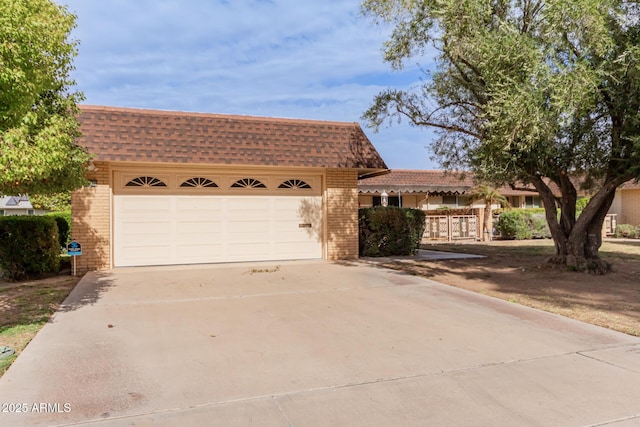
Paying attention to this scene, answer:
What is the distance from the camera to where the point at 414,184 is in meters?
27.4

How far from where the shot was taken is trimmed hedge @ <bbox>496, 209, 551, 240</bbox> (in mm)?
22828

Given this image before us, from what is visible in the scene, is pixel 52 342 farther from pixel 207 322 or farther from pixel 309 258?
pixel 309 258

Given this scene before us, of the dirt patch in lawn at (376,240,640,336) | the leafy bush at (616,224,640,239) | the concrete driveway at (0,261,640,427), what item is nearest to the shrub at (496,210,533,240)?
the leafy bush at (616,224,640,239)

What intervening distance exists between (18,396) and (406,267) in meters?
9.46

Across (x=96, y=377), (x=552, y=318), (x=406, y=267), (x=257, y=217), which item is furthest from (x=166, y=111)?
(x=552, y=318)

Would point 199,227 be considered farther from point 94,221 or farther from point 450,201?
point 450,201

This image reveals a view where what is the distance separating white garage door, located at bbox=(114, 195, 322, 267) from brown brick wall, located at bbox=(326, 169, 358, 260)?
0.37 m

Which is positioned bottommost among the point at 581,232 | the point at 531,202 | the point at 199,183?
the point at 581,232

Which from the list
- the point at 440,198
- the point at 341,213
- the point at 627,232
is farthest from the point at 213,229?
the point at 627,232

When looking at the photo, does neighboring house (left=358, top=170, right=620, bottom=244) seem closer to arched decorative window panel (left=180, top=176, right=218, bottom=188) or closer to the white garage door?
the white garage door

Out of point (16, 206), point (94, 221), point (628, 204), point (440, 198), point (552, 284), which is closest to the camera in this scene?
point (552, 284)

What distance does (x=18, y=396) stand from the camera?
3.91 metres

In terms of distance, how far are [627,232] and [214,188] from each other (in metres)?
22.9

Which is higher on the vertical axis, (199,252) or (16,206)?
(16,206)
